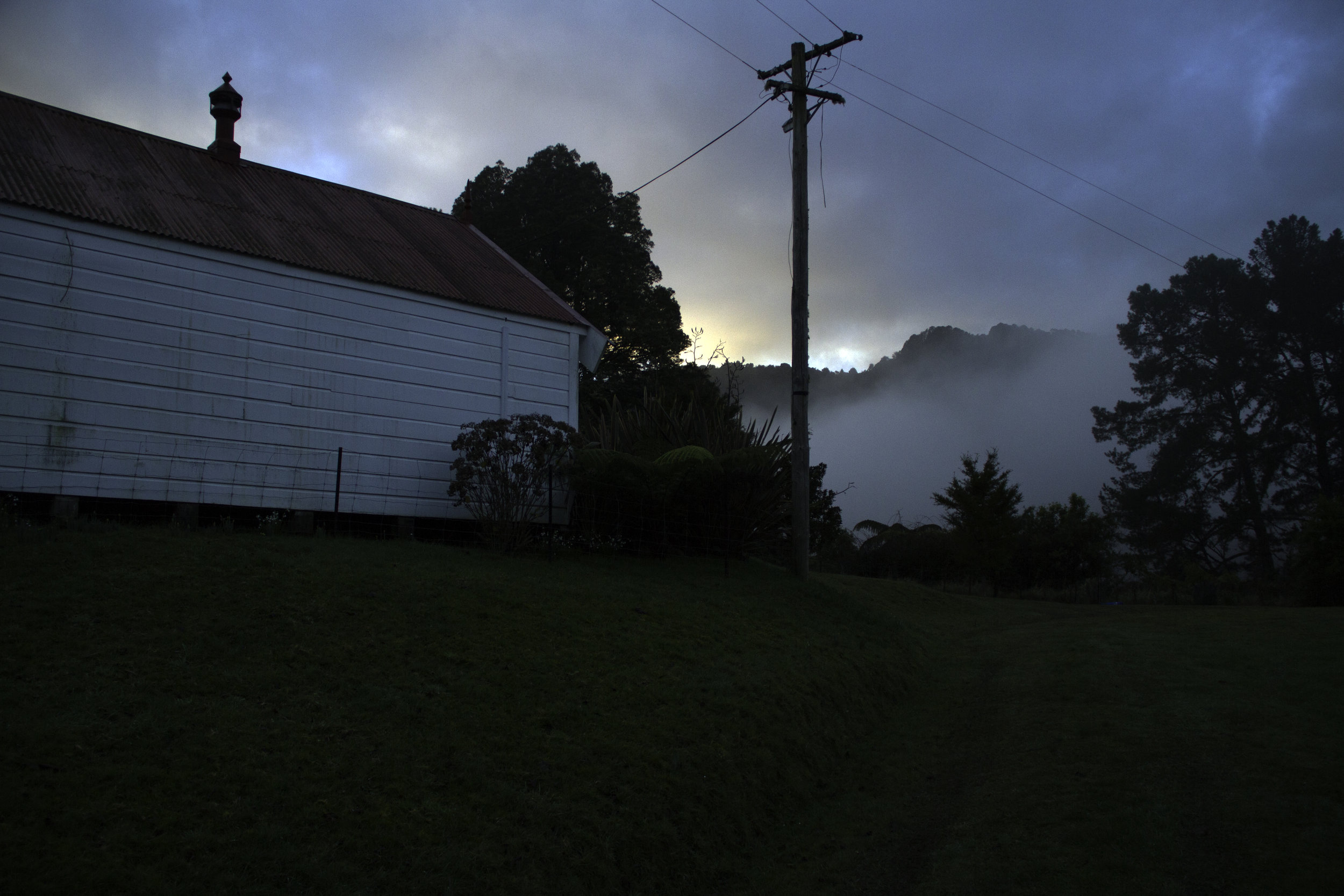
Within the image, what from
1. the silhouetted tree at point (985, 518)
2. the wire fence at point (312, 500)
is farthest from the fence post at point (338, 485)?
the silhouetted tree at point (985, 518)

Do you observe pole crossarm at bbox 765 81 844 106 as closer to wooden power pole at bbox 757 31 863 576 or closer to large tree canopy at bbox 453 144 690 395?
wooden power pole at bbox 757 31 863 576

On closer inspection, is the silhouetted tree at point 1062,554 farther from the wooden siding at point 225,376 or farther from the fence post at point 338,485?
the fence post at point 338,485

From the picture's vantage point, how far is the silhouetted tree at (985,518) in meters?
29.0

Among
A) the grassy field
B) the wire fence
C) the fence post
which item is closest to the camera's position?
the grassy field

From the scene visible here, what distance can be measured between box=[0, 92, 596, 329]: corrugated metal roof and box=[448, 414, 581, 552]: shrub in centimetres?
309

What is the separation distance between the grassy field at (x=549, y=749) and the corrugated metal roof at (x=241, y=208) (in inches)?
193

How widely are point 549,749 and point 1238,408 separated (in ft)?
145

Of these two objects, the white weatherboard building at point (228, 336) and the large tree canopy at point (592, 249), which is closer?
the white weatherboard building at point (228, 336)

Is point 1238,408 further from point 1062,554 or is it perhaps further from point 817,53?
point 817,53

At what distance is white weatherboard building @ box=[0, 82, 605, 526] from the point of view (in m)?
10.8

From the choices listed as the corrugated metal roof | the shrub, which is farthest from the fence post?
the corrugated metal roof

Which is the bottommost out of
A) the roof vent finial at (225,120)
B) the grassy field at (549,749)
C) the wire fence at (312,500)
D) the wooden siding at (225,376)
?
the grassy field at (549,749)

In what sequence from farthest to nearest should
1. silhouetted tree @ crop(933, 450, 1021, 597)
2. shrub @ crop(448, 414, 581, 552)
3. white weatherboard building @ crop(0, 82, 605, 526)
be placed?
silhouetted tree @ crop(933, 450, 1021, 597) → shrub @ crop(448, 414, 581, 552) → white weatherboard building @ crop(0, 82, 605, 526)

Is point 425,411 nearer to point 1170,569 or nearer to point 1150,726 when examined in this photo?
point 1150,726
